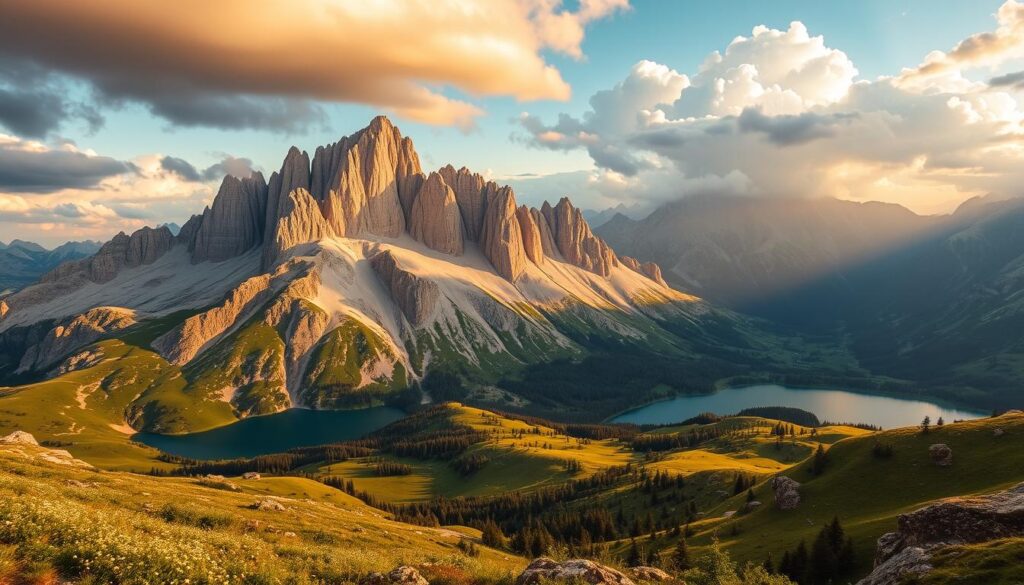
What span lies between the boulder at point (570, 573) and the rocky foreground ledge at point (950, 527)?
16324 millimetres

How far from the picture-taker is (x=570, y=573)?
26.9 meters

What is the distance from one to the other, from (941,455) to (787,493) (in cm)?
2166

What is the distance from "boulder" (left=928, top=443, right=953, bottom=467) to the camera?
71688 mm

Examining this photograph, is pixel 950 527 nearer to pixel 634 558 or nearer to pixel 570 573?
pixel 570 573

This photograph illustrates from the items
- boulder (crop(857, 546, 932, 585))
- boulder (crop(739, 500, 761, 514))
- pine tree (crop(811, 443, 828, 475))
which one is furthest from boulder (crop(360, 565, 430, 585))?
boulder (crop(739, 500, 761, 514))

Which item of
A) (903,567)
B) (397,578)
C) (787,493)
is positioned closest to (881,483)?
(787,493)

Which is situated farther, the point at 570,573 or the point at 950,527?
the point at 950,527

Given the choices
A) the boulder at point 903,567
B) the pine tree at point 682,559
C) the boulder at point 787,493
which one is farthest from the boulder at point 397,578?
the boulder at point 787,493

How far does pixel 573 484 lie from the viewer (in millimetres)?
166125

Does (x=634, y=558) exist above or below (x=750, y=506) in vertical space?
below

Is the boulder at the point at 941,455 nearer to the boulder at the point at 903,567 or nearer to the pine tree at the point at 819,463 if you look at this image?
the pine tree at the point at 819,463

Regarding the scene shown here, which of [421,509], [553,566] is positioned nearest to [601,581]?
[553,566]

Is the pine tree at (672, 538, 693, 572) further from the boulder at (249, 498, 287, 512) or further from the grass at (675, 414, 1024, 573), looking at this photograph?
the boulder at (249, 498, 287, 512)

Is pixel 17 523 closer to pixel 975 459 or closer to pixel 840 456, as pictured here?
pixel 975 459
